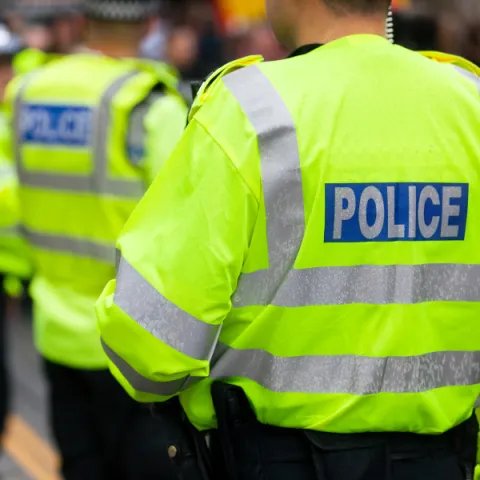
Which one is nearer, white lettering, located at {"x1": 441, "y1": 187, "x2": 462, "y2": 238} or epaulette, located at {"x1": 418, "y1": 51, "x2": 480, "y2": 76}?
white lettering, located at {"x1": 441, "y1": 187, "x2": 462, "y2": 238}

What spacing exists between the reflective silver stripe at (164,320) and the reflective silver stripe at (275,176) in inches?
5.2

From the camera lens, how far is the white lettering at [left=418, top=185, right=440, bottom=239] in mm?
1982

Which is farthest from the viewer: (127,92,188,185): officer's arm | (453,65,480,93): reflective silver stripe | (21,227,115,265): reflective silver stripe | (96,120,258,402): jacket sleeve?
(21,227,115,265): reflective silver stripe

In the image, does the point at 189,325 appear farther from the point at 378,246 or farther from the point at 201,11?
the point at 201,11

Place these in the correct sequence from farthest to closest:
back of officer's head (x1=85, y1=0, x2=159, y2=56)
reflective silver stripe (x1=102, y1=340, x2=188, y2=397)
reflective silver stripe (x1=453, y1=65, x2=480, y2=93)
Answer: back of officer's head (x1=85, y1=0, x2=159, y2=56)
reflective silver stripe (x1=453, y1=65, x2=480, y2=93)
reflective silver stripe (x1=102, y1=340, x2=188, y2=397)

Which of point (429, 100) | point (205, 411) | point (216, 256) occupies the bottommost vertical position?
point (205, 411)

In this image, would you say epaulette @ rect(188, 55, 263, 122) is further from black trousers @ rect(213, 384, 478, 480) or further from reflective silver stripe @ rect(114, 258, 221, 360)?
black trousers @ rect(213, 384, 478, 480)

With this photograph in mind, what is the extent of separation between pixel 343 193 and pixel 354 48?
307 mm

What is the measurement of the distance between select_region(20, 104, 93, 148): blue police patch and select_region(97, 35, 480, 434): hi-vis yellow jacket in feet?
4.71

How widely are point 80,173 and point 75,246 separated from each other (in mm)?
252

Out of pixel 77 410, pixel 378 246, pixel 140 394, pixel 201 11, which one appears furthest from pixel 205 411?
pixel 201 11

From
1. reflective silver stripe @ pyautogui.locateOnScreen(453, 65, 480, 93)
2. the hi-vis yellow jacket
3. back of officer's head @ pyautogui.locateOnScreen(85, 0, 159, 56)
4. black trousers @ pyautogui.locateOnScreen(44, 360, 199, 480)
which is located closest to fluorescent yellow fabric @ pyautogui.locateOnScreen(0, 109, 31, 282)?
black trousers @ pyautogui.locateOnScreen(44, 360, 199, 480)

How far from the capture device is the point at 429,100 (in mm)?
2006

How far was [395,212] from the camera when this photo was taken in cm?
197
